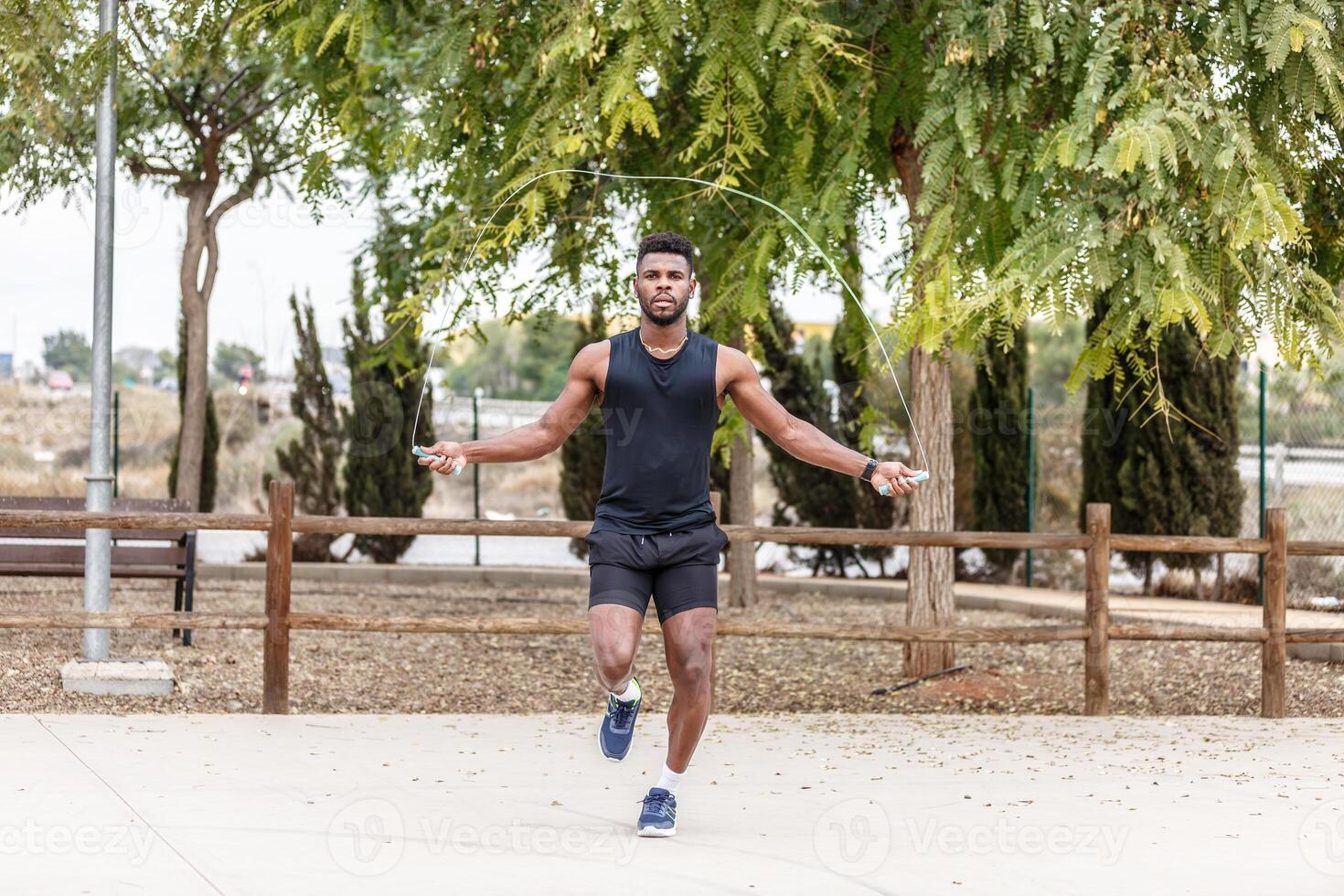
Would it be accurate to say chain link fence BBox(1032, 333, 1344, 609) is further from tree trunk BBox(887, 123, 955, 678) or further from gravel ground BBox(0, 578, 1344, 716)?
tree trunk BBox(887, 123, 955, 678)

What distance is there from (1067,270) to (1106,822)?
2879mm

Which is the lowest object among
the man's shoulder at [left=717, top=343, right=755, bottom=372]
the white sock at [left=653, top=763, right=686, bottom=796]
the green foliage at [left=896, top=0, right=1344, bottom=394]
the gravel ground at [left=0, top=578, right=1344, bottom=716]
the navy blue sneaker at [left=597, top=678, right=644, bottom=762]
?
the gravel ground at [left=0, top=578, right=1344, bottom=716]

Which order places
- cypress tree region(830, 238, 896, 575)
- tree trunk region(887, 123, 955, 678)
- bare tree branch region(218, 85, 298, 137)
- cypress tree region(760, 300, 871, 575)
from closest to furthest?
1. tree trunk region(887, 123, 955, 678)
2. bare tree branch region(218, 85, 298, 137)
3. cypress tree region(830, 238, 896, 575)
4. cypress tree region(760, 300, 871, 575)

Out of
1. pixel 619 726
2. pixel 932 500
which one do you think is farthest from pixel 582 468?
pixel 619 726

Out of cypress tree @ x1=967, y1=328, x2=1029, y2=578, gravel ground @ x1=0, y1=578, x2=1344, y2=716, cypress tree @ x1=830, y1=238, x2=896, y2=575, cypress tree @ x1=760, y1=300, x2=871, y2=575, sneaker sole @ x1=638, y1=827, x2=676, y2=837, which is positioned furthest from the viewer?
cypress tree @ x1=760, y1=300, x2=871, y2=575

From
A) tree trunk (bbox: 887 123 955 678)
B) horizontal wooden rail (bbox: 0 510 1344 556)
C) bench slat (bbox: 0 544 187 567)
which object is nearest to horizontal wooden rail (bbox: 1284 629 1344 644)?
horizontal wooden rail (bbox: 0 510 1344 556)

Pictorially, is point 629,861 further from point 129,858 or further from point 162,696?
point 162,696

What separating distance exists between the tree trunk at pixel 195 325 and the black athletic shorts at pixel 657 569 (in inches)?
404

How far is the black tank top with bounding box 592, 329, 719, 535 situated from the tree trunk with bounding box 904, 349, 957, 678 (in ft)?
14.7

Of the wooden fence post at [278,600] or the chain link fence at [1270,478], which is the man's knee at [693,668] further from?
the chain link fence at [1270,478]

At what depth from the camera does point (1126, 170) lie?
267 inches

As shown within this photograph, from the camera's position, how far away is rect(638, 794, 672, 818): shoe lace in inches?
204

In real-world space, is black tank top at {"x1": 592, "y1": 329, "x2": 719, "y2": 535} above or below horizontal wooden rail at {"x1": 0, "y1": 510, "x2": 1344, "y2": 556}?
above

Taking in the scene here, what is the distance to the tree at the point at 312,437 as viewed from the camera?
704 inches
